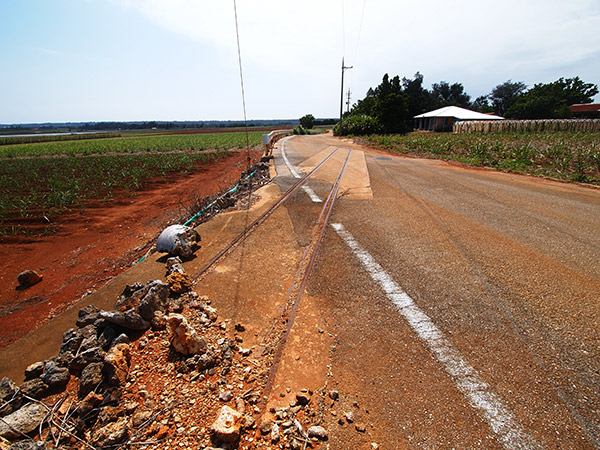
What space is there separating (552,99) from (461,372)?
72099 millimetres

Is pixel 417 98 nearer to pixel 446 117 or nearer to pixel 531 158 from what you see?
pixel 446 117

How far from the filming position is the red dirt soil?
15.8ft

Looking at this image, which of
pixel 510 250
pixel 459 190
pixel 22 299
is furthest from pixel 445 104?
pixel 22 299

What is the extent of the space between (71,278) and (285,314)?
17.0ft

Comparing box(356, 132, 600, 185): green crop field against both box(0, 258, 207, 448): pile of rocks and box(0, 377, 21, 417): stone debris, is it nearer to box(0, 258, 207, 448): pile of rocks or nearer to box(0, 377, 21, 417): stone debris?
box(0, 258, 207, 448): pile of rocks

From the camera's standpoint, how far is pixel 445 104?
6334 cm

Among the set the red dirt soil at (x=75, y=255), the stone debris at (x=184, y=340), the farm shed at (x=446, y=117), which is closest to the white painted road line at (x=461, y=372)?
the stone debris at (x=184, y=340)

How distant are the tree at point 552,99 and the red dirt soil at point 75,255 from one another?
222 ft

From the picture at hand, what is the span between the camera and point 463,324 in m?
3.12

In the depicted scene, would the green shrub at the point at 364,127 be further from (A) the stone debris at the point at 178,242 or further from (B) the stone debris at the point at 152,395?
(B) the stone debris at the point at 152,395

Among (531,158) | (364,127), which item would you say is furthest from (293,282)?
(364,127)

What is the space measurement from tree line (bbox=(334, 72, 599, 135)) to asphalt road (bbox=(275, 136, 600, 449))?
3209 centimetres

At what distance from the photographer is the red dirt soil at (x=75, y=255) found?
482 centimetres

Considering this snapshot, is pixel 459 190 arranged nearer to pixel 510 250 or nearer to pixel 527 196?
pixel 527 196
